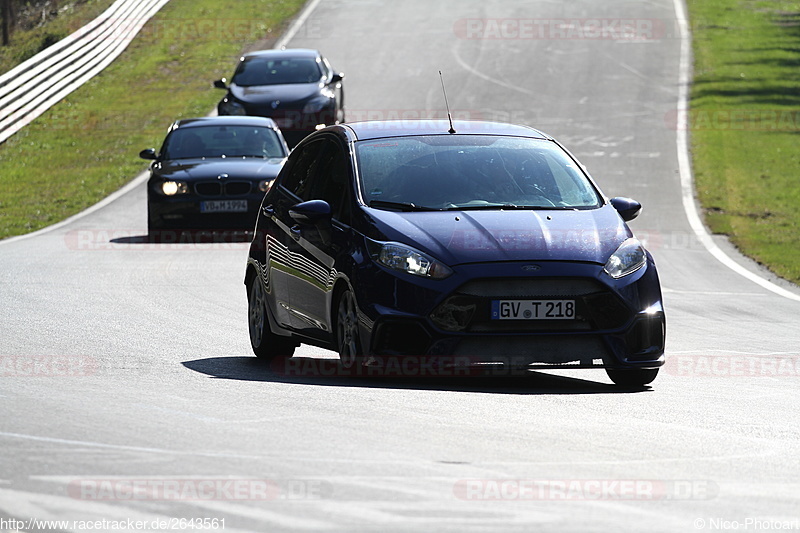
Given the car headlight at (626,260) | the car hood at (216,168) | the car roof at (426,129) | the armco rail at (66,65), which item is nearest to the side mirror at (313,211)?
the car roof at (426,129)

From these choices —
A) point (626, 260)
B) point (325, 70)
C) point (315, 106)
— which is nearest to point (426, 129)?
point (626, 260)

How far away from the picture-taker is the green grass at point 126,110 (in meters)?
26.2

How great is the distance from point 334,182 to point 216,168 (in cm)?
1037

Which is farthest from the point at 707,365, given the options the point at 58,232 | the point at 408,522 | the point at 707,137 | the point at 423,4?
the point at 423,4

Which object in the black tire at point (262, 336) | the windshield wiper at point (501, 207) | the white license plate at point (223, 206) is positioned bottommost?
the white license plate at point (223, 206)

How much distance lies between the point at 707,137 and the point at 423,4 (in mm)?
17932

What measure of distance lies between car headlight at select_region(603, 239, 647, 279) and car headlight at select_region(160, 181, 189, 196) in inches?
452

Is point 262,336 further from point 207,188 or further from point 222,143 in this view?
point 222,143

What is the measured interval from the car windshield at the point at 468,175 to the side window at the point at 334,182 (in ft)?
0.43

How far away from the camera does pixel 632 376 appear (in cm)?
917

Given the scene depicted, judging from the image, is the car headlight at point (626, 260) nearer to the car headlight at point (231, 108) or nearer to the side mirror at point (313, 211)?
the side mirror at point (313, 211)

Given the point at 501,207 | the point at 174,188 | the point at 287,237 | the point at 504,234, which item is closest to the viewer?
the point at 504,234

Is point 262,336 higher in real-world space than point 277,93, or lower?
higher

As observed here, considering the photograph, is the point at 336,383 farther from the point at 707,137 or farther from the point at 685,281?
the point at 707,137
